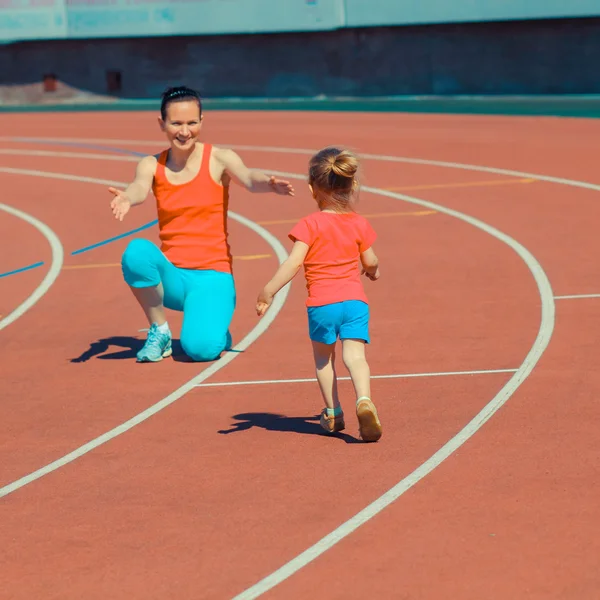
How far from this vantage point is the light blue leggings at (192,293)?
902 centimetres

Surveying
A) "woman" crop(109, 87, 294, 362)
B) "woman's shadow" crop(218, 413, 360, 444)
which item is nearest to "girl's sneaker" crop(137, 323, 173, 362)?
"woman" crop(109, 87, 294, 362)

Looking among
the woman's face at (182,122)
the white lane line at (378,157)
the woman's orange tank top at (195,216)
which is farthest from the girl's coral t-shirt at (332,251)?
the white lane line at (378,157)

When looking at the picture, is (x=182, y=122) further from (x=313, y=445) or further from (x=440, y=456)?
A: (x=440, y=456)

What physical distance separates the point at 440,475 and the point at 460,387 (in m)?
1.74

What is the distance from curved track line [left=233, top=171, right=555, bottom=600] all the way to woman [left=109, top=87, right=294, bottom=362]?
2.14 metres

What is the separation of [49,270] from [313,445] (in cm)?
680

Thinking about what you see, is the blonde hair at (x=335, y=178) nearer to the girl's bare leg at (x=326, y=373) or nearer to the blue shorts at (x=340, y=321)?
the blue shorts at (x=340, y=321)

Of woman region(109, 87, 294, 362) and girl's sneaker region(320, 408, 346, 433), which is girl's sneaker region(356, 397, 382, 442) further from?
woman region(109, 87, 294, 362)

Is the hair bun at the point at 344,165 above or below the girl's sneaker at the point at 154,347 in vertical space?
above

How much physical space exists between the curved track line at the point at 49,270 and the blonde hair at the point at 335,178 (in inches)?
178

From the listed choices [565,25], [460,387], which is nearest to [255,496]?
[460,387]

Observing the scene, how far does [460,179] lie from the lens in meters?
18.0

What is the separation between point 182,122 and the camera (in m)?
9.12

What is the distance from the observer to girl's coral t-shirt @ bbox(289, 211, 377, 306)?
6996mm
